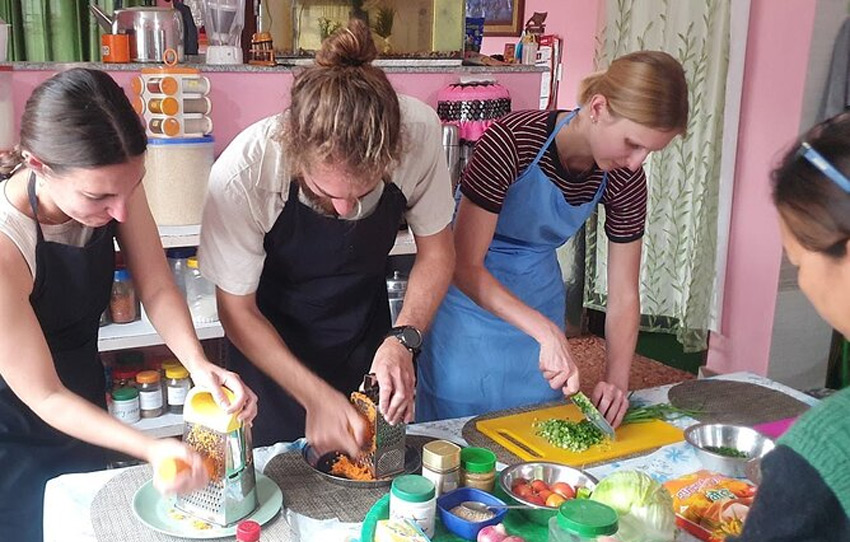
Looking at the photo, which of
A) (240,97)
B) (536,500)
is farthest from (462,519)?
(240,97)

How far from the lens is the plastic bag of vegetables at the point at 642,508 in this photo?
47.6 inches

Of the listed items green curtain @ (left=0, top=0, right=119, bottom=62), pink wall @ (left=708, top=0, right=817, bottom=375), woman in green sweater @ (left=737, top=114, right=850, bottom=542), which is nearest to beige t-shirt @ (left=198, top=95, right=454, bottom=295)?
woman in green sweater @ (left=737, top=114, right=850, bottom=542)

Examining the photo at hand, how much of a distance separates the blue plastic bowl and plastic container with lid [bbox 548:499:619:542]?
0.11 m

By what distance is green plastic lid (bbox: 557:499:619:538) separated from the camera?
44.3 inches

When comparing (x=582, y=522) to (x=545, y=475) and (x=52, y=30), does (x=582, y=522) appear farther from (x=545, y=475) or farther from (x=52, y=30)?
(x=52, y=30)

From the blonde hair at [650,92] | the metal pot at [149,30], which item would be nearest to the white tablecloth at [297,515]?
the blonde hair at [650,92]

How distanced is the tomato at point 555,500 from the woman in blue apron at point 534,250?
38 cm

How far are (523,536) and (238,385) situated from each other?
51cm

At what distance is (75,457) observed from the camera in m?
1.61

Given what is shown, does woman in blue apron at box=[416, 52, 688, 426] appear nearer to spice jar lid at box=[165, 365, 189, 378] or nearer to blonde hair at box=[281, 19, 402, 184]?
blonde hair at box=[281, 19, 402, 184]

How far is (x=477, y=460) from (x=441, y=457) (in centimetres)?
9

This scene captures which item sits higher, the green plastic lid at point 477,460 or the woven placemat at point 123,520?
the green plastic lid at point 477,460

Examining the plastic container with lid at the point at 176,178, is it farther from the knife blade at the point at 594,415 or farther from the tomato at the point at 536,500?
the tomato at the point at 536,500

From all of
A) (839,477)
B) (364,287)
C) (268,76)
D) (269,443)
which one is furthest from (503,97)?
(839,477)
